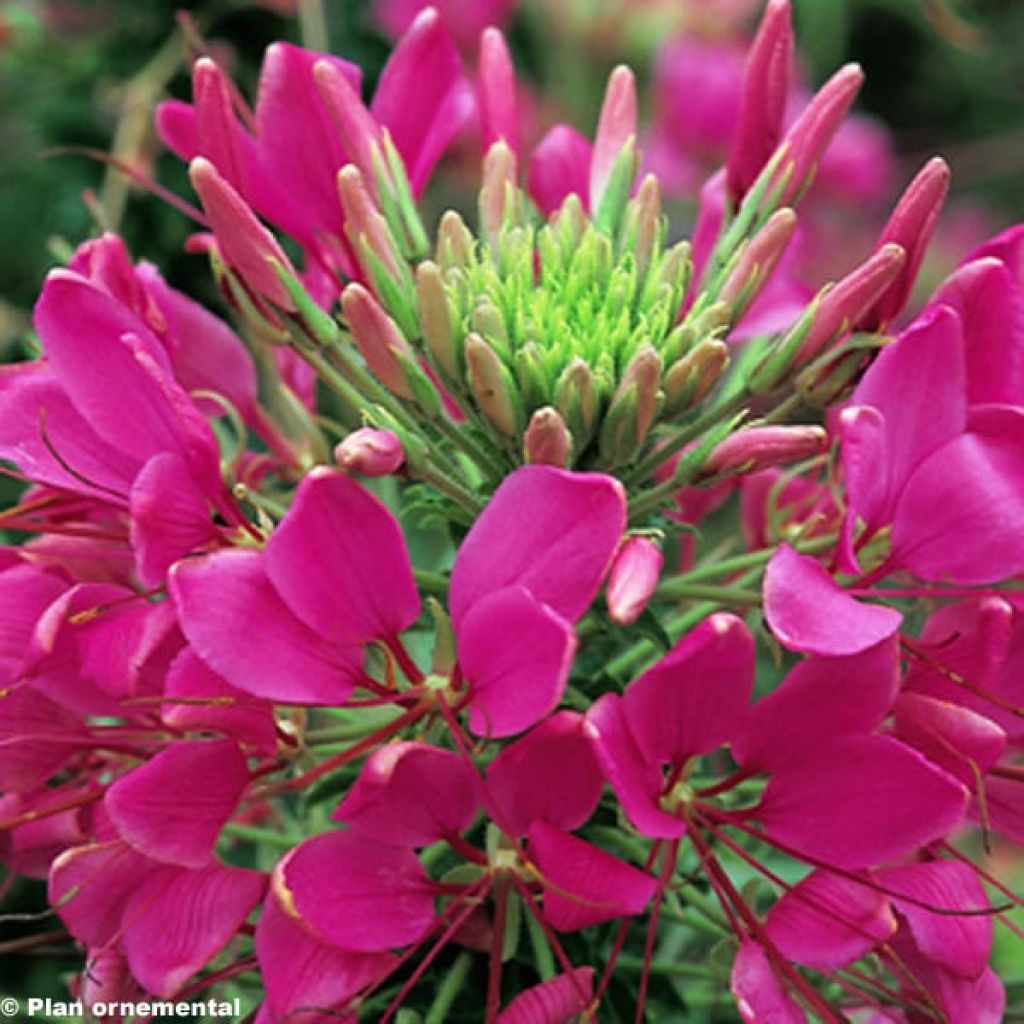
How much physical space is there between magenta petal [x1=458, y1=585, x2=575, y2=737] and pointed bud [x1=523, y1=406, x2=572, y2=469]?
95 millimetres

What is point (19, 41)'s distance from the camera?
5.65 ft

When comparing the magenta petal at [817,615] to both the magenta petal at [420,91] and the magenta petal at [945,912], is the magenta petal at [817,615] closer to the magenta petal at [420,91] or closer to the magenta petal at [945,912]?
the magenta petal at [945,912]

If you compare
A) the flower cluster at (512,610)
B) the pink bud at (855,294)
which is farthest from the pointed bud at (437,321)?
the pink bud at (855,294)

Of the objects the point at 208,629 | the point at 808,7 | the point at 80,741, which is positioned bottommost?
the point at 808,7

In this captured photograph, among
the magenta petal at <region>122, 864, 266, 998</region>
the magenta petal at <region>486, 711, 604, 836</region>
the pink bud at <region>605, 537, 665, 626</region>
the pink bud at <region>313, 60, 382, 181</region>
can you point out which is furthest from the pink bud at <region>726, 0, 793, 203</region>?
the magenta petal at <region>122, 864, 266, 998</region>

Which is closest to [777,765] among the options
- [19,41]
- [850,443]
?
[850,443]

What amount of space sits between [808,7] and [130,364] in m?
2.46

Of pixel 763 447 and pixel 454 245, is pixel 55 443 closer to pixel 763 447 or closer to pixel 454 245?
pixel 454 245

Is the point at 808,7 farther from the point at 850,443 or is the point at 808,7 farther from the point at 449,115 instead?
the point at 850,443

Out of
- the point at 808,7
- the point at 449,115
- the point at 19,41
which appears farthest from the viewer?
the point at 808,7

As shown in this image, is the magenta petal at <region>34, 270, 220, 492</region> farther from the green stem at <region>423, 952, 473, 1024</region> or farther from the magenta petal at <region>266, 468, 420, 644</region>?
the green stem at <region>423, 952, 473, 1024</region>

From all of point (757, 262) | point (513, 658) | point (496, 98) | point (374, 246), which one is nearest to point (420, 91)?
point (496, 98)

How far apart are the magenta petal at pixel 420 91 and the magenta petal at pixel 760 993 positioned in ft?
1.94

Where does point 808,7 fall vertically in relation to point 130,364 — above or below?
→ below
